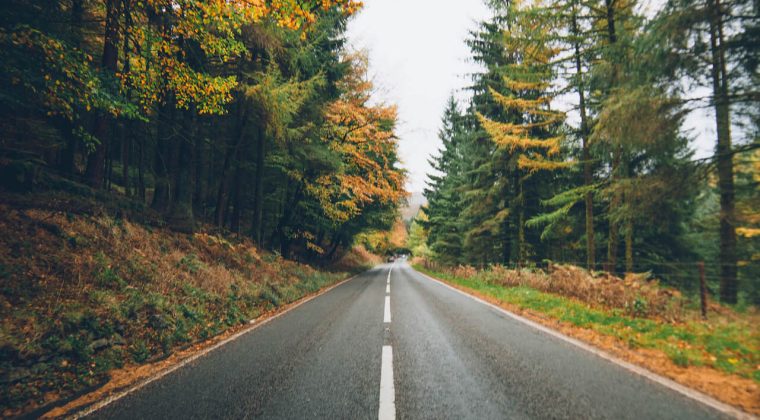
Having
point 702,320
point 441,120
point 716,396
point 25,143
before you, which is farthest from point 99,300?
point 441,120

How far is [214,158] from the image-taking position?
55.6 ft

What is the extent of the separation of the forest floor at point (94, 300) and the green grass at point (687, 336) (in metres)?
7.04

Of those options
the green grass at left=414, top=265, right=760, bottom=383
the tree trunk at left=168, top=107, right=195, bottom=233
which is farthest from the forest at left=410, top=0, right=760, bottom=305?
the tree trunk at left=168, top=107, right=195, bottom=233

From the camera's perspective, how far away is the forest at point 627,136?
588 cm

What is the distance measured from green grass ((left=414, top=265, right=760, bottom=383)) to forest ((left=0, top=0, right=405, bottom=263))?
7.02 metres

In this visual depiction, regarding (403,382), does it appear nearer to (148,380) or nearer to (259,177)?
(148,380)

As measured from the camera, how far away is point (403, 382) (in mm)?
3369

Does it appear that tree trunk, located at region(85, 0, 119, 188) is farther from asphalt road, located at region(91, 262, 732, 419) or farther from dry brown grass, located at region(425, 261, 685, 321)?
dry brown grass, located at region(425, 261, 685, 321)

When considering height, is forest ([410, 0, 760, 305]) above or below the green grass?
above

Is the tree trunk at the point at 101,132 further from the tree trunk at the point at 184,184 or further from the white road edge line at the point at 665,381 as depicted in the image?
the white road edge line at the point at 665,381

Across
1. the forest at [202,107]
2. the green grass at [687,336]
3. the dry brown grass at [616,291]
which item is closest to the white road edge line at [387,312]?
the green grass at [687,336]

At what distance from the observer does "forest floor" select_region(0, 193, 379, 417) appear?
3416 mm

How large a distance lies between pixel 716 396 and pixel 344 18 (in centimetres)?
1675

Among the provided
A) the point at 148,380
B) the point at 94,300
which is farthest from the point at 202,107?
the point at 148,380
